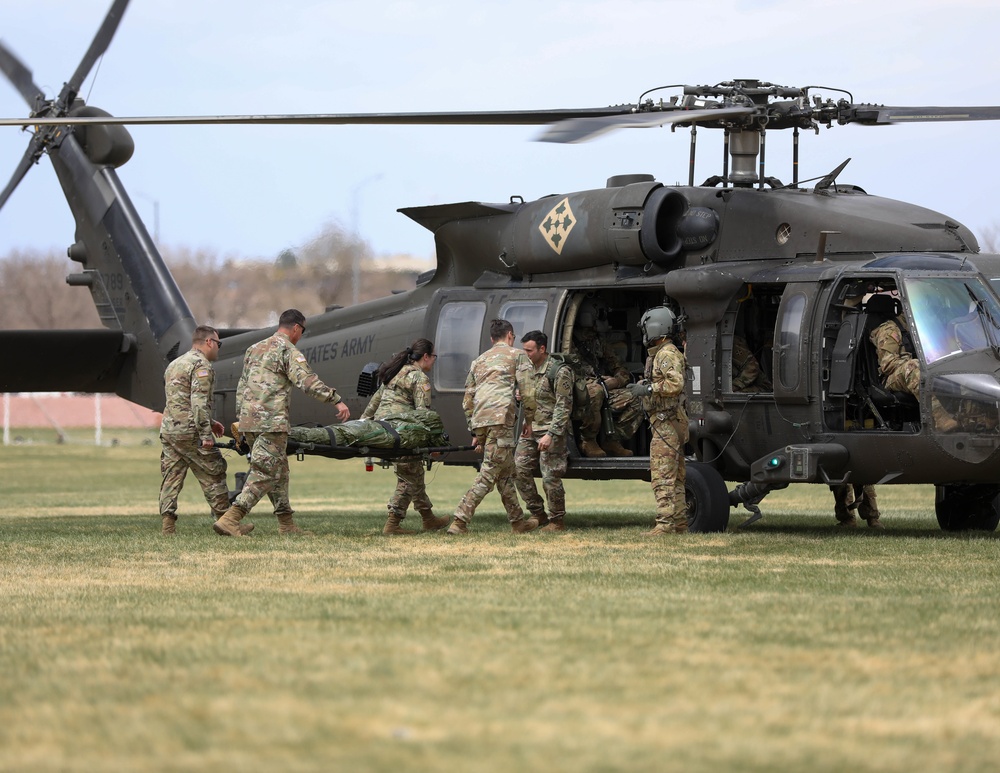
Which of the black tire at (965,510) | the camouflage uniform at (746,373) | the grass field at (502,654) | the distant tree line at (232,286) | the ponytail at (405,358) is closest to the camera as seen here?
the grass field at (502,654)

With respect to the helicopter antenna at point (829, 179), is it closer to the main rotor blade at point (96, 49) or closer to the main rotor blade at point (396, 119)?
the main rotor blade at point (396, 119)

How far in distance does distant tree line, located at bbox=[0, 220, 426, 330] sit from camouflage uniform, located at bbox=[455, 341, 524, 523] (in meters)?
19.4

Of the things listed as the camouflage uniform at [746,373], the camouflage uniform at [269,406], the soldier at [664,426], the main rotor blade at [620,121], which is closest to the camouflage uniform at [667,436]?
the soldier at [664,426]

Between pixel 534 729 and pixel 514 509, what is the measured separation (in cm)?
807

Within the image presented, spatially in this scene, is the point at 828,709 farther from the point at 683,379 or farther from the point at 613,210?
the point at 613,210

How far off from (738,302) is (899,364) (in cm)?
159

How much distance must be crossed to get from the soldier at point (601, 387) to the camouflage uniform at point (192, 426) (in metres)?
3.29

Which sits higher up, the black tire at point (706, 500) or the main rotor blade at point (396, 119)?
the main rotor blade at point (396, 119)

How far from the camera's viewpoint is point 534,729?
5.13 meters

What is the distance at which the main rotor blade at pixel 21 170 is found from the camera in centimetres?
1644

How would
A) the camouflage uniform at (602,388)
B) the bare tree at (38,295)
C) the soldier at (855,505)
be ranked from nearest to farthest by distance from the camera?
1. the camouflage uniform at (602,388)
2. the soldier at (855,505)
3. the bare tree at (38,295)

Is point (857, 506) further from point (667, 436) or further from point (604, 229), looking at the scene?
point (604, 229)

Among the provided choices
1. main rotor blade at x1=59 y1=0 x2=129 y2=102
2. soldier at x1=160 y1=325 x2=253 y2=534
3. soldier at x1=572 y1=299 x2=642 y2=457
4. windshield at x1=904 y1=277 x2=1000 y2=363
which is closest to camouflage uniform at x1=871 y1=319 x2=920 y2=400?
windshield at x1=904 y1=277 x2=1000 y2=363

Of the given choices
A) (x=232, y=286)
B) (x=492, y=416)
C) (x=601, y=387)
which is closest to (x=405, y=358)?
(x=492, y=416)
